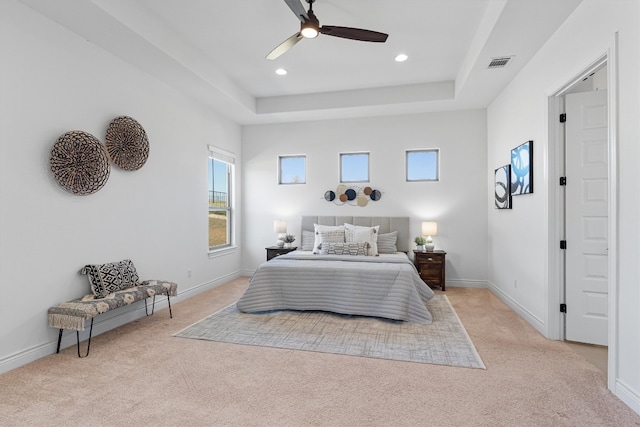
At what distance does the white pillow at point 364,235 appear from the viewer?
502 centimetres

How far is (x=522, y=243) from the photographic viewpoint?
3.82 m

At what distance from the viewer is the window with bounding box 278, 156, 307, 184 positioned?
608 centimetres

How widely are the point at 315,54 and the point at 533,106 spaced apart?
2539mm

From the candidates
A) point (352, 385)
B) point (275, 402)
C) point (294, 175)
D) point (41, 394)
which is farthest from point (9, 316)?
point (294, 175)

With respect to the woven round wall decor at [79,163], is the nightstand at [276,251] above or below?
below

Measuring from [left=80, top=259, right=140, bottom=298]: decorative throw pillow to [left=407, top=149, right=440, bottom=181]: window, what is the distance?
4.36 metres

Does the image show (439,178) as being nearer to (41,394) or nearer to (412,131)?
(412,131)

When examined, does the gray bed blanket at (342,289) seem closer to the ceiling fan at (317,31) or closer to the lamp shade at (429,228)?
the lamp shade at (429,228)

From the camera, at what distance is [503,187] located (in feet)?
14.5

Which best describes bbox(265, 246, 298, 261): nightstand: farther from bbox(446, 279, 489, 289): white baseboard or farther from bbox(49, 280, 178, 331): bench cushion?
bbox(446, 279, 489, 289): white baseboard

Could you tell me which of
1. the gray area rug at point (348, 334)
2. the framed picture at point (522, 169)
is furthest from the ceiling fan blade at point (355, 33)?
Result: the gray area rug at point (348, 334)

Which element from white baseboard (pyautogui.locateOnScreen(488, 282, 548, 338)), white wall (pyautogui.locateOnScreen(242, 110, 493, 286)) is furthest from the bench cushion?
white baseboard (pyautogui.locateOnScreen(488, 282, 548, 338))

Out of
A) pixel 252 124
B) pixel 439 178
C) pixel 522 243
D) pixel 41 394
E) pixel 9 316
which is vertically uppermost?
pixel 252 124

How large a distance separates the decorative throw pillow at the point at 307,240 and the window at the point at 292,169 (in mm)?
997
